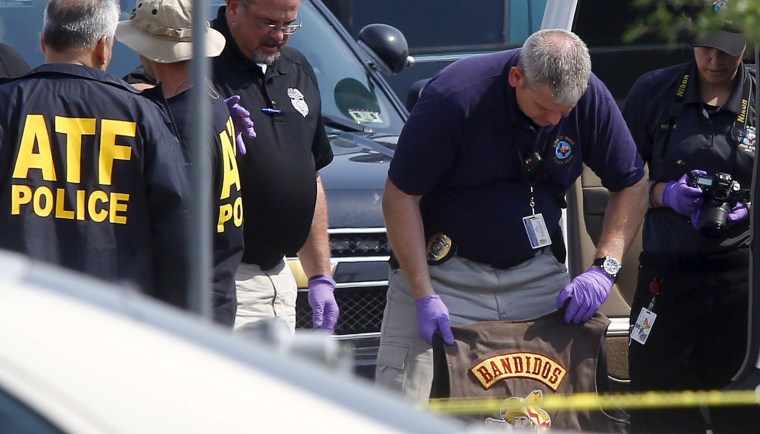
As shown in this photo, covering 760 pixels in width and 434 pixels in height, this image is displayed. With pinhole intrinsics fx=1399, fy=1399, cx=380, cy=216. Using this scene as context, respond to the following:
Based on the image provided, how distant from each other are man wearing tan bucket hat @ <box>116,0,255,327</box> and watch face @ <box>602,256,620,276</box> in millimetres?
1247

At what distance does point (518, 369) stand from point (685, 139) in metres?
1.27

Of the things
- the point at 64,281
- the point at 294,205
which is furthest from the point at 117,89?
the point at 64,281

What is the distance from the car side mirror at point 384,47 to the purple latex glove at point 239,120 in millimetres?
2309

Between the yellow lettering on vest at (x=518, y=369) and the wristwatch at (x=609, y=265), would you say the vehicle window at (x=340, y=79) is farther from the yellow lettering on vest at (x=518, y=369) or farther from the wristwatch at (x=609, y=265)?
the yellow lettering on vest at (x=518, y=369)

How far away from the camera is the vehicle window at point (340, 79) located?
6.39 metres

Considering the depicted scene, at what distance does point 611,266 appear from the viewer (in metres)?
4.59

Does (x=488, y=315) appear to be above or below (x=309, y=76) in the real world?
below

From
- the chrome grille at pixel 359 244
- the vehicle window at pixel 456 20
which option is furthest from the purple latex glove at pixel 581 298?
the vehicle window at pixel 456 20

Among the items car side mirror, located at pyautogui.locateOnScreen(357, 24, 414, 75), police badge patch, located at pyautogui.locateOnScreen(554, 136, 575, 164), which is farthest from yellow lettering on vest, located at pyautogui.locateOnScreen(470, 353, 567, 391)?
car side mirror, located at pyautogui.locateOnScreen(357, 24, 414, 75)

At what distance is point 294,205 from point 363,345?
1.09 meters

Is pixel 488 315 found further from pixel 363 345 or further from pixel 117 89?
pixel 117 89

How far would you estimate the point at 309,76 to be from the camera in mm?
4793

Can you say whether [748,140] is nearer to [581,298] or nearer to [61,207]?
[581,298]

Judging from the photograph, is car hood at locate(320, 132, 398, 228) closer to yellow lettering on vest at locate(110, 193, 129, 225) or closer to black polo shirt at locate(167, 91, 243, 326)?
black polo shirt at locate(167, 91, 243, 326)
